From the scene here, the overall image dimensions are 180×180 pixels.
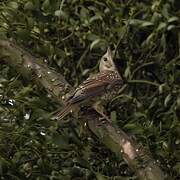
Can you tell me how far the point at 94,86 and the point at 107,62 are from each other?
0.10 m

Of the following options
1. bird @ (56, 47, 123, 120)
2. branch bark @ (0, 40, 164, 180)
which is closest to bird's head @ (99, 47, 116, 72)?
bird @ (56, 47, 123, 120)

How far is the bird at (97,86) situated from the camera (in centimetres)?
142

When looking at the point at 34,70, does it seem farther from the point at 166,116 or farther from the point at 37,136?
the point at 166,116

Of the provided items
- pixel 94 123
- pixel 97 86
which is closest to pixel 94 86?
pixel 97 86

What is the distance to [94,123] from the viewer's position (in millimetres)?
1434

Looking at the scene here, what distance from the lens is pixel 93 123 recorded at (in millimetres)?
1438

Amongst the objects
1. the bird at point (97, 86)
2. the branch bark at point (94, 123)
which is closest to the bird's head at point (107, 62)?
the bird at point (97, 86)

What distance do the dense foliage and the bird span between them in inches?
1.2

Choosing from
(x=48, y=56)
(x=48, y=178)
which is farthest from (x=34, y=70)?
(x=48, y=178)

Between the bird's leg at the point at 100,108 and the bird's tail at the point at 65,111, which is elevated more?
the bird's tail at the point at 65,111

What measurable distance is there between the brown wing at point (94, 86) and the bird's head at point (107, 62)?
0.05 ft

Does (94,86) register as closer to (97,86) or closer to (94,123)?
(97,86)

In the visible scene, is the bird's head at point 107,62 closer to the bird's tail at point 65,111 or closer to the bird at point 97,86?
the bird at point 97,86

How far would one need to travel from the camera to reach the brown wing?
4.75 feet
